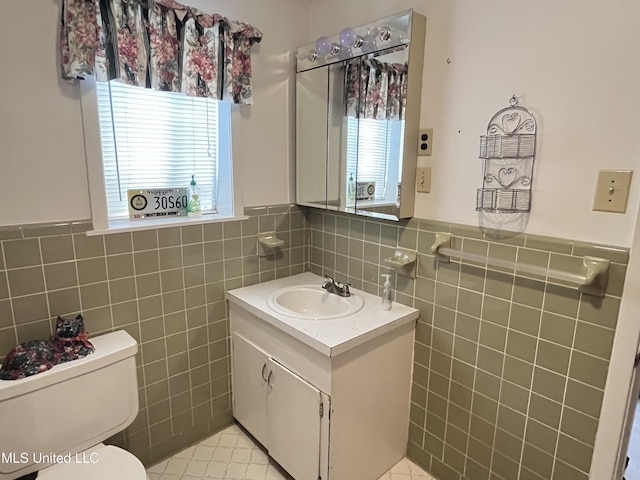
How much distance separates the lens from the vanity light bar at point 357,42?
60.4 inches

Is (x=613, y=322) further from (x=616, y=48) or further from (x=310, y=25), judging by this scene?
(x=310, y=25)

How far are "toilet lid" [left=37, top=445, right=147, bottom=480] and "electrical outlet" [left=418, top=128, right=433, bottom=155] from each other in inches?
64.4

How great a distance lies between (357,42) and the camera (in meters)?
→ 1.69

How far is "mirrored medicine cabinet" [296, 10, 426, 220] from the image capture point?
62.1 inches

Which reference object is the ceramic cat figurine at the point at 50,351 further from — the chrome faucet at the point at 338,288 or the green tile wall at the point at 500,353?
the green tile wall at the point at 500,353

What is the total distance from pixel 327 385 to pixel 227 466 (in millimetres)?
842

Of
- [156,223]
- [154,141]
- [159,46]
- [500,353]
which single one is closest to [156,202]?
[156,223]

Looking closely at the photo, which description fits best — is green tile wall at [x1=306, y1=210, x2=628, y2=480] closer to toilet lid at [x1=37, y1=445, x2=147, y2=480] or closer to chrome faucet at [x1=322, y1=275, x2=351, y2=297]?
chrome faucet at [x1=322, y1=275, x2=351, y2=297]

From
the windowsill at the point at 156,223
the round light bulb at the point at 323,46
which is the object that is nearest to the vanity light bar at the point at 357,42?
the round light bulb at the point at 323,46

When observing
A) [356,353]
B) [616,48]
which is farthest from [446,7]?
[356,353]

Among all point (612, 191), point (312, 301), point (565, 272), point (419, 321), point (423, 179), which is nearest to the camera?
point (612, 191)

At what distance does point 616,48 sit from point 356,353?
4.33ft

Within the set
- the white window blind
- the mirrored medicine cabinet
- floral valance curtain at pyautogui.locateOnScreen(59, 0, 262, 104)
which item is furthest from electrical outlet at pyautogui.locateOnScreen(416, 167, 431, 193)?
the white window blind

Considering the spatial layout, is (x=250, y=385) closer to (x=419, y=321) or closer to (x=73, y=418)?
(x=73, y=418)
